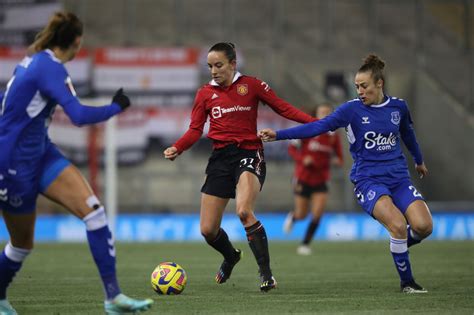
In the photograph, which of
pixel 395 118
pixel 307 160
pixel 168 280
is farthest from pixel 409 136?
pixel 307 160

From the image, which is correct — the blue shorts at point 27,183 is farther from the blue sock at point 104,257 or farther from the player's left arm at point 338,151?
the player's left arm at point 338,151


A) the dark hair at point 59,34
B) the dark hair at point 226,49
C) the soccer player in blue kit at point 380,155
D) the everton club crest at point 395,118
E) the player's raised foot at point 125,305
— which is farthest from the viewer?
the dark hair at point 226,49

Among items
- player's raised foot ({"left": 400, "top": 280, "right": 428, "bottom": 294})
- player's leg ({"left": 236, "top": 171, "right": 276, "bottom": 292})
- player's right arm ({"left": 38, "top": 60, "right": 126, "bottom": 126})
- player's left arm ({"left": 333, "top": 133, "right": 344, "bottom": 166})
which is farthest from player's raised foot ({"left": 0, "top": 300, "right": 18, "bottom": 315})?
player's left arm ({"left": 333, "top": 133, "right": 344, "bottom": 166})

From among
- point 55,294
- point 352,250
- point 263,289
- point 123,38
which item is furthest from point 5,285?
point 123,38

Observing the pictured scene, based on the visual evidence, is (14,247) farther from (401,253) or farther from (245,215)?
(401,253)

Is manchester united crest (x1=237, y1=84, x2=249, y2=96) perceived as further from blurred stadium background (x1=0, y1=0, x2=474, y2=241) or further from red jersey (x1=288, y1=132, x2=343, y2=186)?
blurred stadium background (x1=0, y1=0, x2=474, y2=241)

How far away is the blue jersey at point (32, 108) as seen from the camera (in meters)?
7.23

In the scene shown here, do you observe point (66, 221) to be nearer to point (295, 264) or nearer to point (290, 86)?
point (290, 86)

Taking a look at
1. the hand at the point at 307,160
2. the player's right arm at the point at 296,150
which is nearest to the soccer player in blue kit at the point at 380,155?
the hand at the point at 307,160

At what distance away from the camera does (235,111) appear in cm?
1012

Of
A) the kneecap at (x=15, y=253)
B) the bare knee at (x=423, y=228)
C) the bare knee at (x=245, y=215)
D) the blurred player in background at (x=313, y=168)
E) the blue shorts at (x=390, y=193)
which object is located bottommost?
the blurred player in background at (x=313, y=168)

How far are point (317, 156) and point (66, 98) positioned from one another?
10679mm

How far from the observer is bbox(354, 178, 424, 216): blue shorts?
31.4ft

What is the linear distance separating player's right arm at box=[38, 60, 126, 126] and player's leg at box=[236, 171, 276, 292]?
9.08 feet
